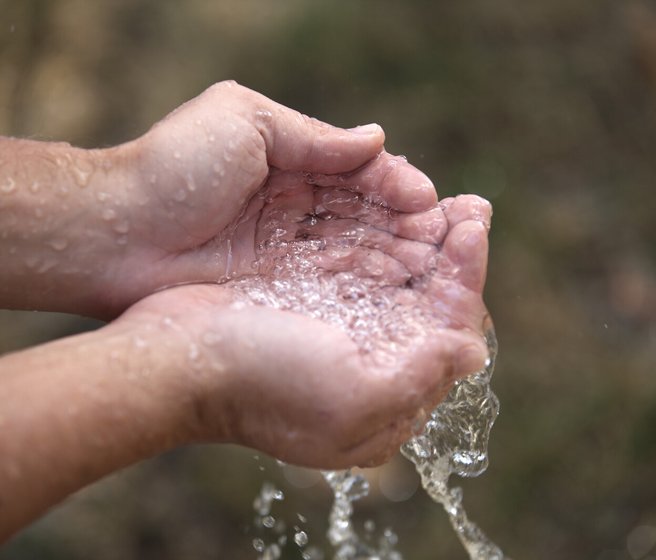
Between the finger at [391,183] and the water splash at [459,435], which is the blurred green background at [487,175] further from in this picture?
the finger at [391,183]

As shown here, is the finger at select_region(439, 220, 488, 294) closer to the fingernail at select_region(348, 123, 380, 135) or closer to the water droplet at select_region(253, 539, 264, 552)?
the fingernail at select_region(348, 123, 380, 135)

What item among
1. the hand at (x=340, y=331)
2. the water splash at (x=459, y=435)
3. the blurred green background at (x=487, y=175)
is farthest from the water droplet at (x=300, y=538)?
the hand at (x=340, y=331)

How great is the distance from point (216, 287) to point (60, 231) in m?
0.31

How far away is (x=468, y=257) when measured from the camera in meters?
1.35

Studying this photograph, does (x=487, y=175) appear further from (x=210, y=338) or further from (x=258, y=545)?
(x=210, y=338)

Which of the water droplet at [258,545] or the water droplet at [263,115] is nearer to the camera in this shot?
the water droplet at [263,115]

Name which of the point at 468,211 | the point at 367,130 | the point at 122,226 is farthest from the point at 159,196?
the point at 468,211

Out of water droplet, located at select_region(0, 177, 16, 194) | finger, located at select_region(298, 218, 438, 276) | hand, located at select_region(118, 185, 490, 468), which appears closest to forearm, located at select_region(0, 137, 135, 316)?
water droplet, located at select_region(0, 177, 16, 194)

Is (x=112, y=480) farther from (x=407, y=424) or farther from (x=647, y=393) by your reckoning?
(x=647, y=393)

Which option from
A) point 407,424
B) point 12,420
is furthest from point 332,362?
point 12,420

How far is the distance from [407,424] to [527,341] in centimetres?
157

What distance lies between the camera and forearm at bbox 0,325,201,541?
1049mm

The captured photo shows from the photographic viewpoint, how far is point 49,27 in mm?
3055

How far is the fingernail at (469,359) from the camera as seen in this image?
4.06ft
